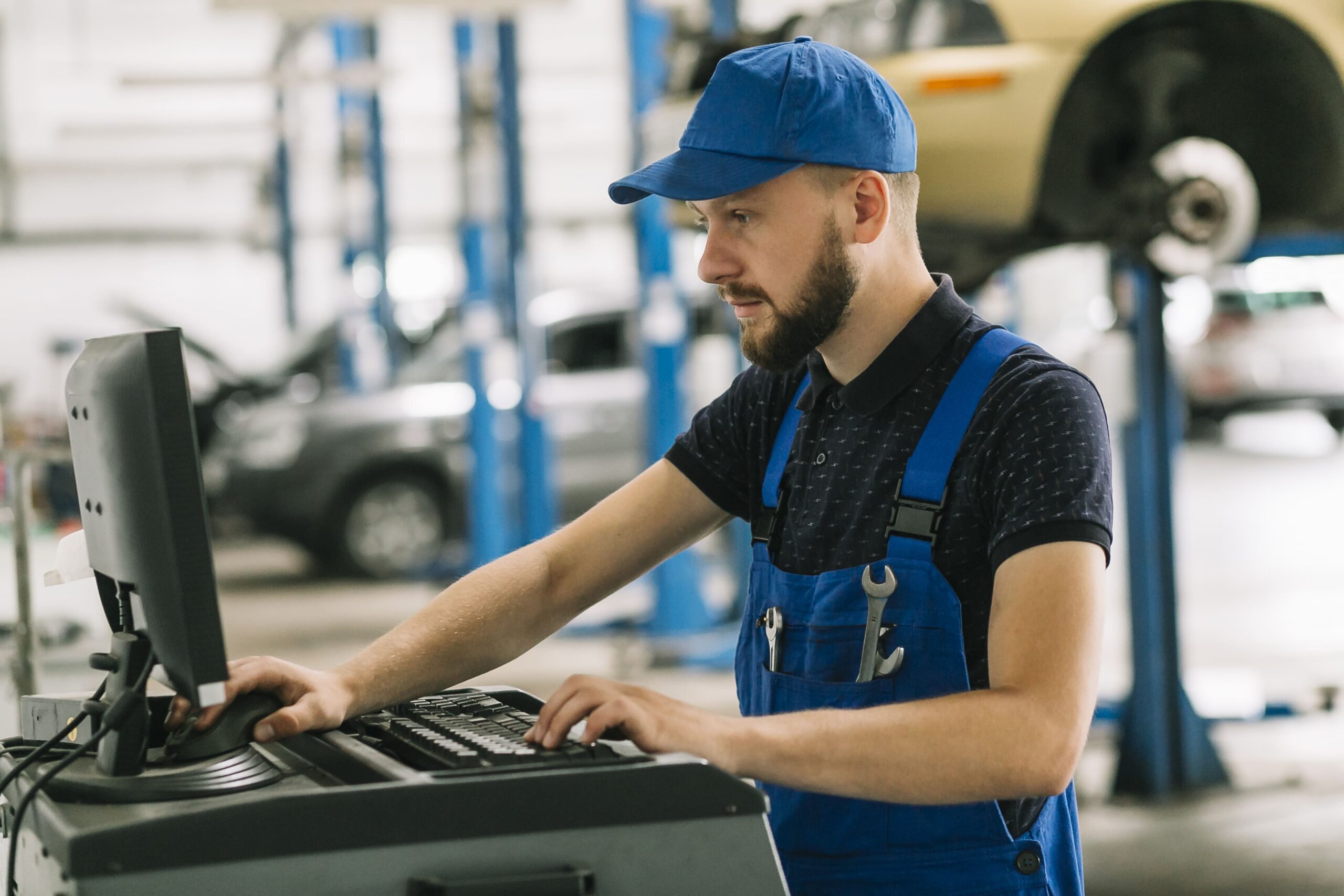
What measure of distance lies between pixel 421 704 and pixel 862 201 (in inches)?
26.4

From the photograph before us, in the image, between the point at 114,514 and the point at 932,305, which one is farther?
the point at 932,305

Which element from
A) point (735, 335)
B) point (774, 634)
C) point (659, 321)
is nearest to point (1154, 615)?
point (735, 335)

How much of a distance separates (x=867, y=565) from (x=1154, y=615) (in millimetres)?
3088

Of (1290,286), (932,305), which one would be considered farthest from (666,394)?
(1290,286)

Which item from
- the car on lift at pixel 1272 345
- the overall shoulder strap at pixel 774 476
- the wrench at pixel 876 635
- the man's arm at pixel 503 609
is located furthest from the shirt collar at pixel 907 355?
the car on lift at pixel 1272 345

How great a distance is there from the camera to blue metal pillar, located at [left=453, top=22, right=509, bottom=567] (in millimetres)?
8008

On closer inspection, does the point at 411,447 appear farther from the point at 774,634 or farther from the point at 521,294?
the point at 774,634

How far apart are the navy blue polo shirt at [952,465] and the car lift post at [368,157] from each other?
835 centimetres

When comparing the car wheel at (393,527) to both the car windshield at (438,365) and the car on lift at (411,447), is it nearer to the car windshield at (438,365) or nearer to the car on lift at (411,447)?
the car on lift at (411,447)

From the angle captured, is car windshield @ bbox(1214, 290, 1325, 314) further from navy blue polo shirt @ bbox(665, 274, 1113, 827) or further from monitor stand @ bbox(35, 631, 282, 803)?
monitor stand @ bbox(35, 631, 282, 803)

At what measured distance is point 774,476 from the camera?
171cm

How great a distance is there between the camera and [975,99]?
4035 mm

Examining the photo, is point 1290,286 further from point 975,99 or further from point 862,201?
point 862,201

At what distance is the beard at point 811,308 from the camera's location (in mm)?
1562
